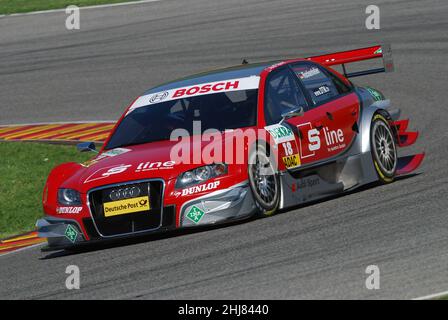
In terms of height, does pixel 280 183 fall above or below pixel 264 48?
below

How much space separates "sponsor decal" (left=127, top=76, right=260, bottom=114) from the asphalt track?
1.23 meters

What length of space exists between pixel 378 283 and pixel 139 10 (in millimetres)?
21511

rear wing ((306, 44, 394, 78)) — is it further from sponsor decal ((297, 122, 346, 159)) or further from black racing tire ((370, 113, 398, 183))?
sponsor decal ((297, 122, 346, 159))

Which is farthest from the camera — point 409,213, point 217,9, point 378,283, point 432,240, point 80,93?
point 217,9

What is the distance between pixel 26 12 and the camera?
28.5m

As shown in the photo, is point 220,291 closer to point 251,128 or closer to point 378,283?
point 378,283

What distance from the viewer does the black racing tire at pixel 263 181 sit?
9.15 m

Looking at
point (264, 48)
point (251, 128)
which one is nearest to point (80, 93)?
point (264, 48)

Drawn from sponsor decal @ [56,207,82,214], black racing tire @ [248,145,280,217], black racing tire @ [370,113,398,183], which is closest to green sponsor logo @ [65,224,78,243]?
sponsor decal @ [56,207,82,214]

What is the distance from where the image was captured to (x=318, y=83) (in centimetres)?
1073

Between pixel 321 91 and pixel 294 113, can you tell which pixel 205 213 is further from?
pixel 321 91

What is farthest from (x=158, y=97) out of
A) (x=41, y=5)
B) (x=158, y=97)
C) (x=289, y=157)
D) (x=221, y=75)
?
(x=41, y=5)

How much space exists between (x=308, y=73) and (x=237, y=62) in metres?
9.45
